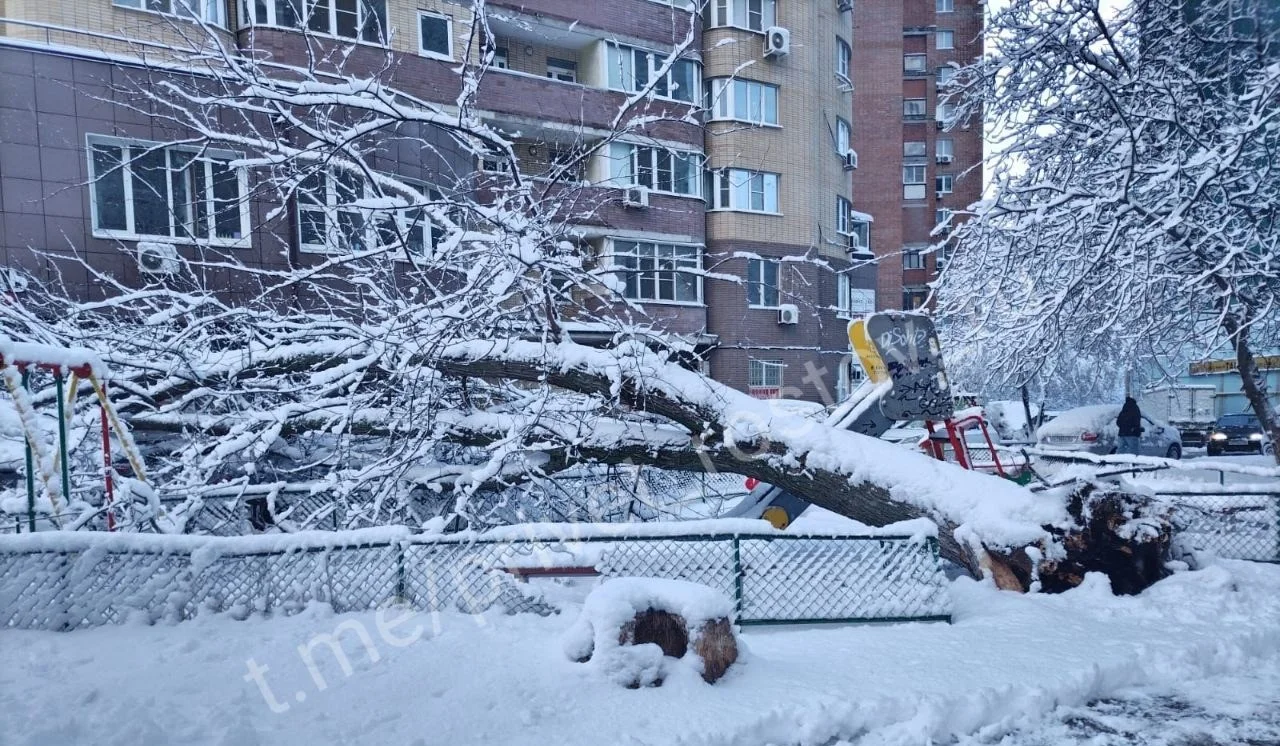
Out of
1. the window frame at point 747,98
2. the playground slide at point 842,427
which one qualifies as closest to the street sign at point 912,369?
the playground slide at point 842,427

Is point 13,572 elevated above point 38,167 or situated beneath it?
situated beneath

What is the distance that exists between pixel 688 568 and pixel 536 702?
5.56 ft

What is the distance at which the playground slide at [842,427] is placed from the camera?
692 centimetres

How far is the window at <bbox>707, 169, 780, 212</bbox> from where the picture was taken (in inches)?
810

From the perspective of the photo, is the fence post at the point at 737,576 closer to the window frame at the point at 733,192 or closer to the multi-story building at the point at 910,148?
the window frame at the point at 733,192

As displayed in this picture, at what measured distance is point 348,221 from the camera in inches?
266

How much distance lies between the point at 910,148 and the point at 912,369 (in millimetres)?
39157

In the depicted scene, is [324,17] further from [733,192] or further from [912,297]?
[912,297]

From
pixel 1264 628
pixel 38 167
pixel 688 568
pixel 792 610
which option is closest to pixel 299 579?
pixel 688 568

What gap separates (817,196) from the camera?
2219 cm

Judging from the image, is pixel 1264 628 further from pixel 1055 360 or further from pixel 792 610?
pixel 1055 360

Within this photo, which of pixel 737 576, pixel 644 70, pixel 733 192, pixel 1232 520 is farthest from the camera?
pixel 733 192

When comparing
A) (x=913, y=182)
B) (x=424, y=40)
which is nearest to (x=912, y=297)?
(x=913, y=182)

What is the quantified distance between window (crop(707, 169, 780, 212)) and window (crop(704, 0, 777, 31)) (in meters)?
4.22
